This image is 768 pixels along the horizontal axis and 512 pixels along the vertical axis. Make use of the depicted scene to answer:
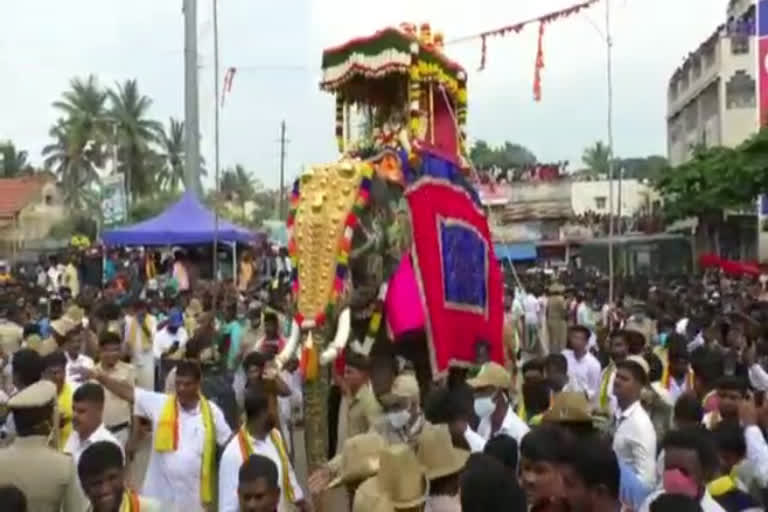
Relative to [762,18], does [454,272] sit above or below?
below

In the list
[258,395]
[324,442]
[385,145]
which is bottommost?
[324,442]

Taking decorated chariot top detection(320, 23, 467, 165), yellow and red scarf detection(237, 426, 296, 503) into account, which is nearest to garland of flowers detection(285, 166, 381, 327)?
decorated chariot top detection(320, 23, 467, 165)

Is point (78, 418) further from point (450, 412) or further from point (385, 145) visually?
point (385, 145)

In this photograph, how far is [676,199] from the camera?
109 ft

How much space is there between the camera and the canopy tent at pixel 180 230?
2078 cm

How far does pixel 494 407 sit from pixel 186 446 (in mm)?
1606

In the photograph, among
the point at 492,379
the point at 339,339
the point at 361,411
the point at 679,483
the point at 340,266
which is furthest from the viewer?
the point at 340,266

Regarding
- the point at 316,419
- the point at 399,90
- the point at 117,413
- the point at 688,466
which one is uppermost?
the point at 399,90

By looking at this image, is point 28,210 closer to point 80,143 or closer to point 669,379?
point 80,143

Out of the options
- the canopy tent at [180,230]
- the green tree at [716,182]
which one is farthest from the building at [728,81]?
the canopy tent at [180,230]

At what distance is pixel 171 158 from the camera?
71.3 m

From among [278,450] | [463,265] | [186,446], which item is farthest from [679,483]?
[463,265]

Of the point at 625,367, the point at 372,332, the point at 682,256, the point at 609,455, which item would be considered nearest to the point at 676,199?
the point at 682,256

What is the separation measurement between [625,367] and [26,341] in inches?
208
